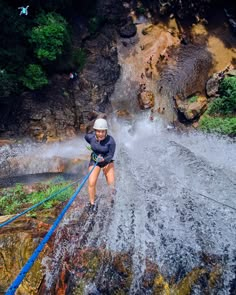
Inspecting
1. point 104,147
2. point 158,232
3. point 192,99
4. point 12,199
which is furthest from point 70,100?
point 158,232

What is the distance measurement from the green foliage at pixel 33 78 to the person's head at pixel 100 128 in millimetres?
5812

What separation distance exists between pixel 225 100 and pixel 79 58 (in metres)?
6.39

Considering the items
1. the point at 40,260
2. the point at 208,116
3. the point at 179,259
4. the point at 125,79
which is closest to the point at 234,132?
the point at 208,116

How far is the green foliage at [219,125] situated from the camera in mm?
11750

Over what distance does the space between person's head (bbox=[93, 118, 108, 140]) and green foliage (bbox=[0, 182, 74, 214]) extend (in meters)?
2.06

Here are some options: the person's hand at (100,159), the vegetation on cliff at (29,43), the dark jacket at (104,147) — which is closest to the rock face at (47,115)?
the vegetation on cliff at (29,43)

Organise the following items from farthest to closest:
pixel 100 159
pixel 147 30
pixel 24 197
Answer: pixel 147 30
pixel 24 197
pixel 100 159

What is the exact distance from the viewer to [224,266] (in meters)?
5.15

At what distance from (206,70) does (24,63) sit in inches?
309

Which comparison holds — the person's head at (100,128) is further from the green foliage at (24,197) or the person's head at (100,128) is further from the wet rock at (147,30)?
the wet rock at (147,30)

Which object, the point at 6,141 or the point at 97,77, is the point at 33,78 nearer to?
the point at 6,141

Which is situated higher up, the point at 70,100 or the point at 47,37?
the point at 47,37

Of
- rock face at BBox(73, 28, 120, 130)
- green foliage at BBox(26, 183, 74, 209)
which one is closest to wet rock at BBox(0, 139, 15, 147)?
rock face at BBox(73, 28, 120, 130)

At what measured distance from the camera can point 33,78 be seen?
1066cm
